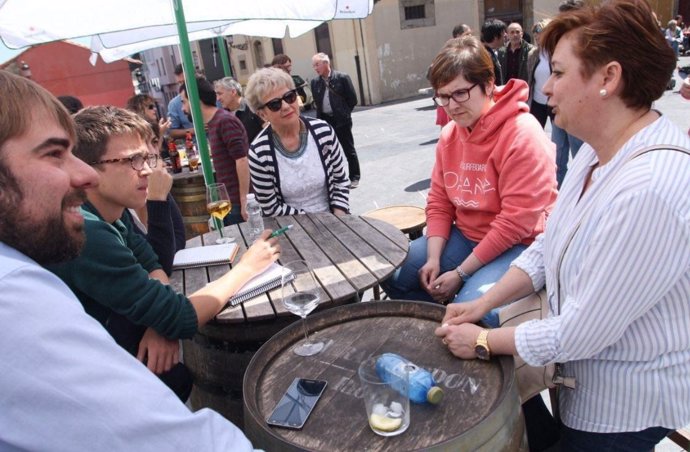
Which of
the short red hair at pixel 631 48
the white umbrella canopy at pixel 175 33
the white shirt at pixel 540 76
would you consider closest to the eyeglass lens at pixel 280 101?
the short red hair at pixel 631 48

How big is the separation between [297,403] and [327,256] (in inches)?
38.4

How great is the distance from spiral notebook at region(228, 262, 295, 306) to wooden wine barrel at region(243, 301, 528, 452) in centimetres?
32

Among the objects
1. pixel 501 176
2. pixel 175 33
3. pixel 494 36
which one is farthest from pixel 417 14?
pixel 501 176

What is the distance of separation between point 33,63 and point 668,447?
16.5m

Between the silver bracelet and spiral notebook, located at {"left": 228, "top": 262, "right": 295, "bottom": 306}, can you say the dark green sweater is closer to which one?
spiral notebook, located at {"left": 228, "top": 262, "right": 295, "bottom": 306}

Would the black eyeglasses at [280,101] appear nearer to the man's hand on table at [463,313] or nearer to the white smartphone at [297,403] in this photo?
the man's hand on table at [463,313]

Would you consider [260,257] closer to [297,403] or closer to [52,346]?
[297,403]

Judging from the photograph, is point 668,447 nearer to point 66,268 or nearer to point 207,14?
point 66,268

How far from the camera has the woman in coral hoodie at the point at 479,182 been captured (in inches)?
91.4

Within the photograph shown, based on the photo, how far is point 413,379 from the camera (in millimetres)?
1307

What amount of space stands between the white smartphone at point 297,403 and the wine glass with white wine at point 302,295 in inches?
6.6

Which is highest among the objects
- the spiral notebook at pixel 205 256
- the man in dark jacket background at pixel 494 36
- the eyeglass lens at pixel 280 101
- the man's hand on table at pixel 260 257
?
the man in dark jacket background at pixel 494 36

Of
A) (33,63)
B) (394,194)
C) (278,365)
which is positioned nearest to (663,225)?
(278,365)

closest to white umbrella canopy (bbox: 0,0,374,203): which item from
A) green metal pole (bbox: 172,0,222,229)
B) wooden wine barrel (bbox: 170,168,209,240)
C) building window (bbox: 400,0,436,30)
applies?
green metal pole (bbox: 172,0,222,229)
